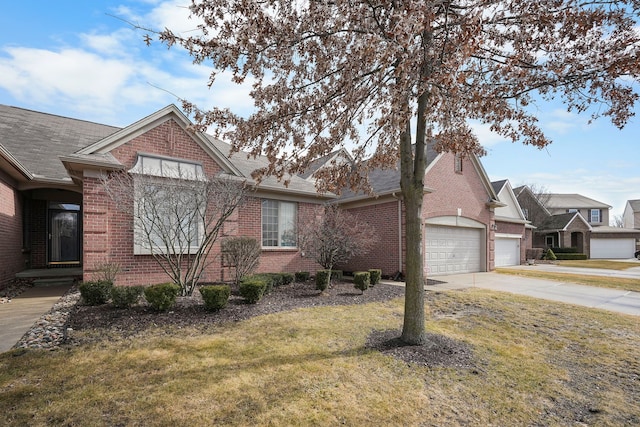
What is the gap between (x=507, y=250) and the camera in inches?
883

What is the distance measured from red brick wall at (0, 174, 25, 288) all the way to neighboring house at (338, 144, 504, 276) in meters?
12.6


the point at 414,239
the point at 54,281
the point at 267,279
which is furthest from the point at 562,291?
the point at 54,281

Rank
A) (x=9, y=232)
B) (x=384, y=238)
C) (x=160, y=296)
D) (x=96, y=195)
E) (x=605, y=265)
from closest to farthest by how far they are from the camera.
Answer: (x=160, y=296) → (x=96, y=195) → (x=9, y=232) → (x=384, y=238) → (x=605, y=265)

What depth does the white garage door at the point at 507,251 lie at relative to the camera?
847 inches

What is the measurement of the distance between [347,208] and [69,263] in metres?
12.8

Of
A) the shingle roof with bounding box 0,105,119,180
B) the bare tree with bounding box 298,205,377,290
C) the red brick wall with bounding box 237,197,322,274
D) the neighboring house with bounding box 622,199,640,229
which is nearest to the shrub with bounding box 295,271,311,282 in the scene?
the bare tree with bounding box 298,205,377,290

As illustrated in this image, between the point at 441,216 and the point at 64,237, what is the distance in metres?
16.7

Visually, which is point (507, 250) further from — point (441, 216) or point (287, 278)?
point (287, 278)

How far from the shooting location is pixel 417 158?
18.7ft

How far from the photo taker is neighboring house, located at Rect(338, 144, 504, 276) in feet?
46.0

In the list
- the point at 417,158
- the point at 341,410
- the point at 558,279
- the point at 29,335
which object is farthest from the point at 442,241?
the point at 29,335

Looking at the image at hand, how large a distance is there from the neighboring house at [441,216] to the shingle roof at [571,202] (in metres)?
34.8

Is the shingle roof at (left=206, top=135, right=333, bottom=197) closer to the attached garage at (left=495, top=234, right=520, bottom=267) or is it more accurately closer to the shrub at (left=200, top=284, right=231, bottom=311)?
the shrub at (left=200, top=284, right=231, bottom=311)

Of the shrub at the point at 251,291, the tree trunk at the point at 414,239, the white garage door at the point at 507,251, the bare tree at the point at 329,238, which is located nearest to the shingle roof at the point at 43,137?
the shrub at the point at 251,291
